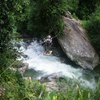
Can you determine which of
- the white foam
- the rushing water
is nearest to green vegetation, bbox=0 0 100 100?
the rushing water

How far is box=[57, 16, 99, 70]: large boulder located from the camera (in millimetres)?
7453

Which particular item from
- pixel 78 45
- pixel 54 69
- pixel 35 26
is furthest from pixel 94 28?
pixel 35 26

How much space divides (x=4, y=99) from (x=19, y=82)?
1.08 m

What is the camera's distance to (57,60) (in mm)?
9086

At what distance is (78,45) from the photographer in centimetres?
769

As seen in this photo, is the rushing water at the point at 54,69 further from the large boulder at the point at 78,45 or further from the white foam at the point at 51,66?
the large boulder at the point at 78,45

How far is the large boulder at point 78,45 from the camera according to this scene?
745 centimetres

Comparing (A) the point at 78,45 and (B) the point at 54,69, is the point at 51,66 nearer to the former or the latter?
(B) the point at 54,69

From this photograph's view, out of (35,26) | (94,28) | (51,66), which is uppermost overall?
(94,28)

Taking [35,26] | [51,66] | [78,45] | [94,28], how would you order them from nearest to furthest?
[94,28]
[78,45]
[51,66]
[35,26]

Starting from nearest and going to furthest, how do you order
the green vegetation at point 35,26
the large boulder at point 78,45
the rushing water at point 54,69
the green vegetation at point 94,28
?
1. the green vegetation at point 35,26
2. the rushing water at point 54,69
3. the green vegetation at point 94,28
4. the large boulder at point 78,45

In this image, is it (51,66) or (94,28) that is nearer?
(94,28)

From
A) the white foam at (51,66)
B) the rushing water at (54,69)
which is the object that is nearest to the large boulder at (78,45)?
the rushing water at (54,69)

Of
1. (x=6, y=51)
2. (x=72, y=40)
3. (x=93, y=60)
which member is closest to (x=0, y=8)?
(x=6, y=51)
